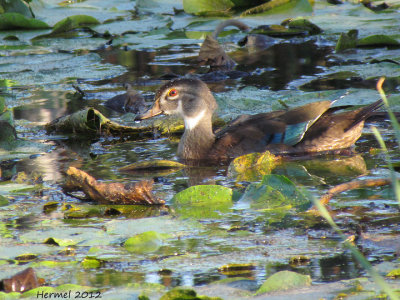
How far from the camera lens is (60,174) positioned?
20.9 feet

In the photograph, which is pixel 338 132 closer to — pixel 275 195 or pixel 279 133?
pixel 279 133

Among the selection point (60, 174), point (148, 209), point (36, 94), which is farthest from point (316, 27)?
point (148, 209)

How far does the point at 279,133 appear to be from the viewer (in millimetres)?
7156

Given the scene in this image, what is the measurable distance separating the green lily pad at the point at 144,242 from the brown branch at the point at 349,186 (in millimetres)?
1186

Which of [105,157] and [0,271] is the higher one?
[0,271]

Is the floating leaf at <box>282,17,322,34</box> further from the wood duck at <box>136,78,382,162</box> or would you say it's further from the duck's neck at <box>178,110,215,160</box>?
the duck's neck at <box>178,110,215,160</box>

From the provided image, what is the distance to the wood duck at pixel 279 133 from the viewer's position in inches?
281

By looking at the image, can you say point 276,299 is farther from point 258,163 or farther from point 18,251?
point 258,163

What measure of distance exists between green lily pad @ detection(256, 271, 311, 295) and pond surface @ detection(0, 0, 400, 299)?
5.5 inches

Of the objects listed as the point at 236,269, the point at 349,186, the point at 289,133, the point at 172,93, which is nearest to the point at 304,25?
the point at 172,93

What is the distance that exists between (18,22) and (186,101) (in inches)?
257

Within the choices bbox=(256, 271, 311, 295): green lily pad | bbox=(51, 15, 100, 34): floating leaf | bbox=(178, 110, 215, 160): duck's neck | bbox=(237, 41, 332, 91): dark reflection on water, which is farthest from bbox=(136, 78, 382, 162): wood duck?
bbox=(51, 15, 100, 34): floating leaf

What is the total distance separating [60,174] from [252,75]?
4.44 meters

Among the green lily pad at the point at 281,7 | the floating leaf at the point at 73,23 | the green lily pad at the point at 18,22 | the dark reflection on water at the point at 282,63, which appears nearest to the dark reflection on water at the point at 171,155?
the dark reflection on water at the point at 282,63
